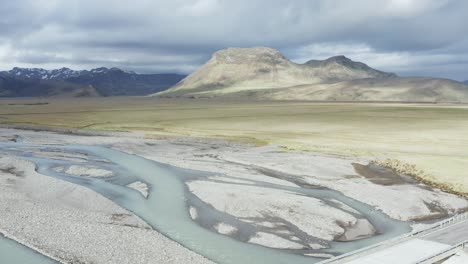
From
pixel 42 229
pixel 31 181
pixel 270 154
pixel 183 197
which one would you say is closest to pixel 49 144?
pixel 31 181

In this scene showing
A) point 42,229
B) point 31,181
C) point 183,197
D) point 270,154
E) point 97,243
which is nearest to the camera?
point 97,243

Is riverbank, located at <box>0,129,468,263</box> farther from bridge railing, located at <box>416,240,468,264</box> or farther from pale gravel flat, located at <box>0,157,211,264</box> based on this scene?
bridge railing, located at <box>416,240,468,264</box>

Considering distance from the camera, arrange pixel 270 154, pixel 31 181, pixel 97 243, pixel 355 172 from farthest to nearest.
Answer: pixel 270 154 → pixel 355 172 → pixel 31 181 → pixel 97 243

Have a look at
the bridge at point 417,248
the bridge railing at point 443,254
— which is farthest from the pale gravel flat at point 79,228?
the bridge railing at point 443,254

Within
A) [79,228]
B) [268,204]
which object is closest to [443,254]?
[268,204]

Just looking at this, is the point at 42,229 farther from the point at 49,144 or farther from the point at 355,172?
the point at 49,144

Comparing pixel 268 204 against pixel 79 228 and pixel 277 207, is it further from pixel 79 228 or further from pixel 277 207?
pixel 79 228

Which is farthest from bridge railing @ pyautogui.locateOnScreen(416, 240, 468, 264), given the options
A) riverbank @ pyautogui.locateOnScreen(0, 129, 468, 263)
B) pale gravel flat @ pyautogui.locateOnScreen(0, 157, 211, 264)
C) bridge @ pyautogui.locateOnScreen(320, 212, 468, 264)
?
pale gravel flat @ pyautogui.locateOnScreen(0, 157, 211, 264)
